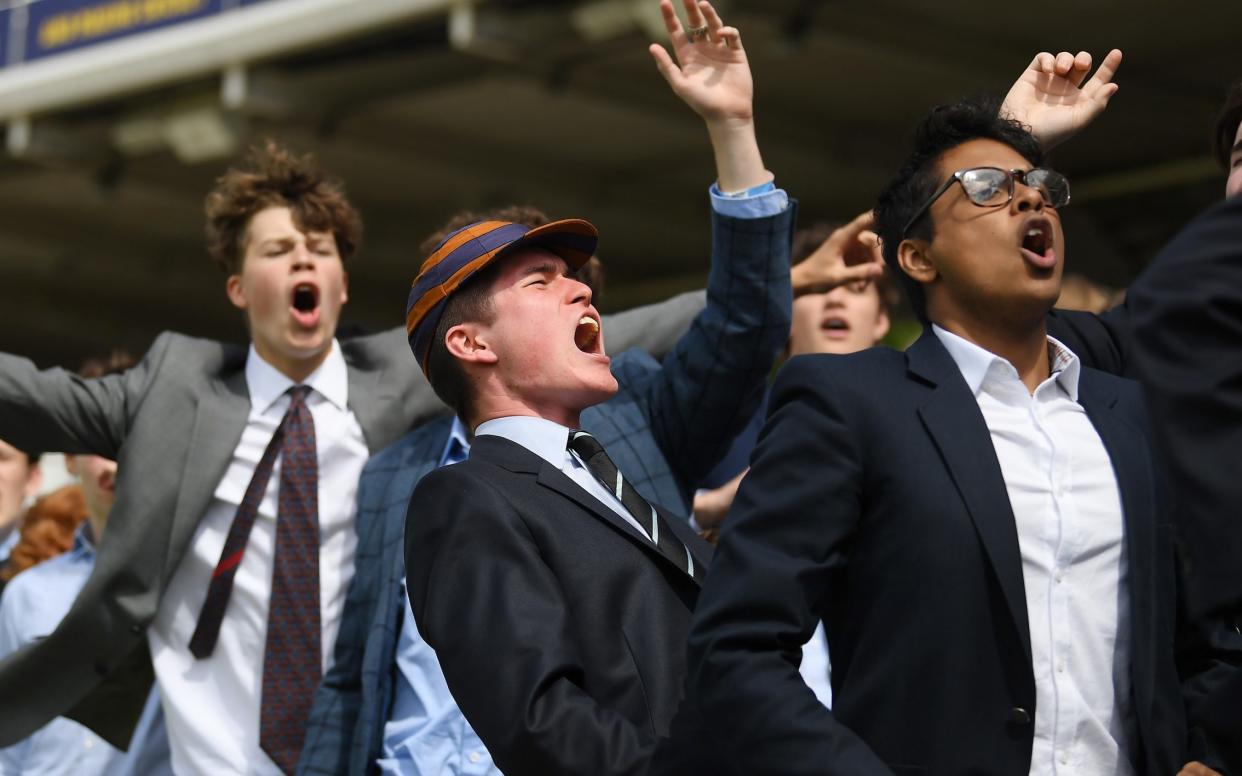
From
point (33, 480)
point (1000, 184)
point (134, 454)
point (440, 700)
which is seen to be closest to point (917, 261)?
point (1000, 184)

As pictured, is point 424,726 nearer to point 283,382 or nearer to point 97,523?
point 283,382

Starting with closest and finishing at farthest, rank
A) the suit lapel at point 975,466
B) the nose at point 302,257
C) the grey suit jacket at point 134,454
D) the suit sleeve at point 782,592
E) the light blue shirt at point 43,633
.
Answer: the suit sleeve at point 782,592
the suit lapel at point 975,466
the grey suit jacket at point 134,454
the nose at point 302,257
the light blue shirt at point 43,633

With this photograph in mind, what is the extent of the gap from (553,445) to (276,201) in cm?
188

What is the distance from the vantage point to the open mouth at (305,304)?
4.32 m

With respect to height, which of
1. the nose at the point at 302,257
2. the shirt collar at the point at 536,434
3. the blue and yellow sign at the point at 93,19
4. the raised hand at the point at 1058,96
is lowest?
the shirt collar at the point at 536,434

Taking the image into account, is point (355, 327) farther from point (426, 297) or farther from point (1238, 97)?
point (1238, 97)

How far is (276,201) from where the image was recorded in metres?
4.49

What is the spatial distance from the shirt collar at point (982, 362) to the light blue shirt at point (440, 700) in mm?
743

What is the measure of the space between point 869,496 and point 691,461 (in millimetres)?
1522

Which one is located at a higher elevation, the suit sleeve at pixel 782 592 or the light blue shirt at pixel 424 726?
the suit sleeve at pixel 782 592

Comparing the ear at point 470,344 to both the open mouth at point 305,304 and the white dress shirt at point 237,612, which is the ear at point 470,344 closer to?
the white dress shirt at point 237,612

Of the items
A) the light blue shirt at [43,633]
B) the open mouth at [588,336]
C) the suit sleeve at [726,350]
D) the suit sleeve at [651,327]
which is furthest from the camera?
the light blue shirt at [43,633]

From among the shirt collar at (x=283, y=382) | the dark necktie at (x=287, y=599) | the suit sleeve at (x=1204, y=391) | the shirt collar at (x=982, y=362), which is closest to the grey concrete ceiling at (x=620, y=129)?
the shirt collar at (x=283, y=382)

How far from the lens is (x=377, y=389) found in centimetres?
436
